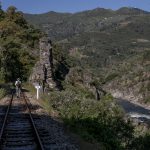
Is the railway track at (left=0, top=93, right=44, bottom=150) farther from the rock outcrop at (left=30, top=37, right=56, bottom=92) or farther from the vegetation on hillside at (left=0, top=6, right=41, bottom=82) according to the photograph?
the vegetation on hillside at (left=0, top=6, right=41, bottom=82)

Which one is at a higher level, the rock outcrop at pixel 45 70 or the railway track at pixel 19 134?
the rock outcrop at pixel 45 70

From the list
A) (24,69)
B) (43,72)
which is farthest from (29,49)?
(43,72)

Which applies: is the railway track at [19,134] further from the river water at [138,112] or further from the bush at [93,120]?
the river water at [138,112]

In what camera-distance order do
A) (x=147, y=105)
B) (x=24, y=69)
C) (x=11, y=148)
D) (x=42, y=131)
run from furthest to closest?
(x=147, y=105), (x=24, y=69), (x=42, y=131), (x=11, y=148)

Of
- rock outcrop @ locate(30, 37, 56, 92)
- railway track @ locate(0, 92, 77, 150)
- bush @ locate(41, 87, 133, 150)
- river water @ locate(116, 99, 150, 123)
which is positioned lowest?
river water @ locate(116, 99, 150, 123)

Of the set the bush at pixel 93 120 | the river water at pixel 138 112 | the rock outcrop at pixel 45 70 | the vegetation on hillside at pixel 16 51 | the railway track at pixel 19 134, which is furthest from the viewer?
the river water at pixel 138 112

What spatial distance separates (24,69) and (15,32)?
57.2 ft

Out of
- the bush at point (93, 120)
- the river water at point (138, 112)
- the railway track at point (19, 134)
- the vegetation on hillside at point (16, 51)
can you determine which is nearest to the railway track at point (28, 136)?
the railway track at point (19, 134)

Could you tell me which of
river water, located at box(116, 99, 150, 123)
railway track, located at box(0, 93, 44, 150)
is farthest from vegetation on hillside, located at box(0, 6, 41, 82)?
railway track, located at box(0, 93, 44, 150)

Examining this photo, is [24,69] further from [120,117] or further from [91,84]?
[120,117]

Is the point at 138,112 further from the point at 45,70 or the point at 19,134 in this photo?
the point at 19,134

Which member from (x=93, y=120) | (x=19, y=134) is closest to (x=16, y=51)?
(x=93, y=120)

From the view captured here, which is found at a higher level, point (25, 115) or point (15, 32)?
point (15, 32)

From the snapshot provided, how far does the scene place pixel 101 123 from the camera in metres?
21.7
